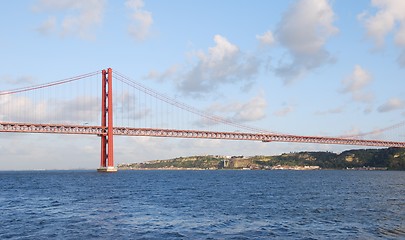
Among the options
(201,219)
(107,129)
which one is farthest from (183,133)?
(201,219)

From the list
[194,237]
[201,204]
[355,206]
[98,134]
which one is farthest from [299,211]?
[98,134]

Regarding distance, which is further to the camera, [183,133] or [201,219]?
[183,133]

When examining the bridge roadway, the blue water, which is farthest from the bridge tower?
the blue water

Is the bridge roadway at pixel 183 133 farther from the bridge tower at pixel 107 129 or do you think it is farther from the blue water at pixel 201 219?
the blue water at pixel 201 219

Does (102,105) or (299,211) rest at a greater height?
(102,105)

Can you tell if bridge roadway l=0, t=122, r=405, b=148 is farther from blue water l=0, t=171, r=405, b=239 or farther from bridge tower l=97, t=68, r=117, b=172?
blue water l=0, t=171, r=405, b=239

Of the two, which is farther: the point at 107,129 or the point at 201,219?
the point at 107,129

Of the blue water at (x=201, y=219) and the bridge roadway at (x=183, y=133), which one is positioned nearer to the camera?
the blue water at (x=201, y=219)

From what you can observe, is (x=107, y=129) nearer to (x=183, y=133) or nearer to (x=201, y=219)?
(x=183, y=133)

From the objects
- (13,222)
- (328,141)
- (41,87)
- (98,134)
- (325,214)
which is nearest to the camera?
(13,222)

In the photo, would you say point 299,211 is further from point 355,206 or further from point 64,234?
point 64,234

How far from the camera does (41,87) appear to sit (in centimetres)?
10319

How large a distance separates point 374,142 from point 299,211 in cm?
10098

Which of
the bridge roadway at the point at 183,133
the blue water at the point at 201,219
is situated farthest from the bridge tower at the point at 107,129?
the blue water at the point at 201,219
